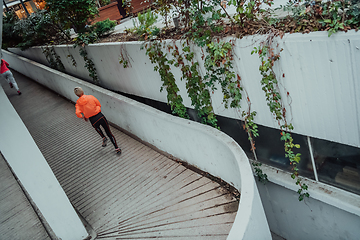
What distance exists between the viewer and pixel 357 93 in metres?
3.70

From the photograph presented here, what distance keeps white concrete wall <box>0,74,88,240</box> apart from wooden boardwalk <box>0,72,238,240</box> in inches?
25.3

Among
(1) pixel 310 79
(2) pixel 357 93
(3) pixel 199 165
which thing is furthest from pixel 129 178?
(2) pixel 357 93

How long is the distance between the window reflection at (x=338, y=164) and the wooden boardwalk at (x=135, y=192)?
5.68 feet

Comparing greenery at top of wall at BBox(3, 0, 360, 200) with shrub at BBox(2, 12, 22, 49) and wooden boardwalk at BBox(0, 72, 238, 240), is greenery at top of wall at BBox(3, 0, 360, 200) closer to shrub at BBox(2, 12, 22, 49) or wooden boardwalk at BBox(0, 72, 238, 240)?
wooden boardwalk at BBox(0, 72, 238, 240)

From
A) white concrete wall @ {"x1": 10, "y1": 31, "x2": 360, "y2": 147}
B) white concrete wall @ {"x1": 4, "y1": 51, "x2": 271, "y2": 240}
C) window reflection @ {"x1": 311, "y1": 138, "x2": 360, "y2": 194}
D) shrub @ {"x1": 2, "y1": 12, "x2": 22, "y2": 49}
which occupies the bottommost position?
window reflection @ {"x1": 311, "y1": 138, "x2": 360, "y2": 194}

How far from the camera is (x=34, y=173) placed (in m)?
4.48

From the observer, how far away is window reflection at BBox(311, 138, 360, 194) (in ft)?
15.2

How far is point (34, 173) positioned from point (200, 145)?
9.86 ft

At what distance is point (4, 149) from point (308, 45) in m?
4.64

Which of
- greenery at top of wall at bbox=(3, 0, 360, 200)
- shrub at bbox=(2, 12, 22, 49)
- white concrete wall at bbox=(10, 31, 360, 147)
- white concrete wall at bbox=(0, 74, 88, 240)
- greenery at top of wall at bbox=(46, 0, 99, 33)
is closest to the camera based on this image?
white concrete wall at bbox=(10, 31, 360, 147)

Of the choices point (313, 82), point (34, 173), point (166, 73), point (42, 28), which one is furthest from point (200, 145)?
point (42, 28)

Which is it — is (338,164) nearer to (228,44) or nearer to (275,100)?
(275,100)

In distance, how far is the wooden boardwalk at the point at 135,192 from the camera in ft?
16.0

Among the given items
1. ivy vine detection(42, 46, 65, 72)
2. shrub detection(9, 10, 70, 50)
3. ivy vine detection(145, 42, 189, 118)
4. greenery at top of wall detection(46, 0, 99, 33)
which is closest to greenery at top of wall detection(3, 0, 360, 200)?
ivy vine detection(145, 42, 189, 118)
